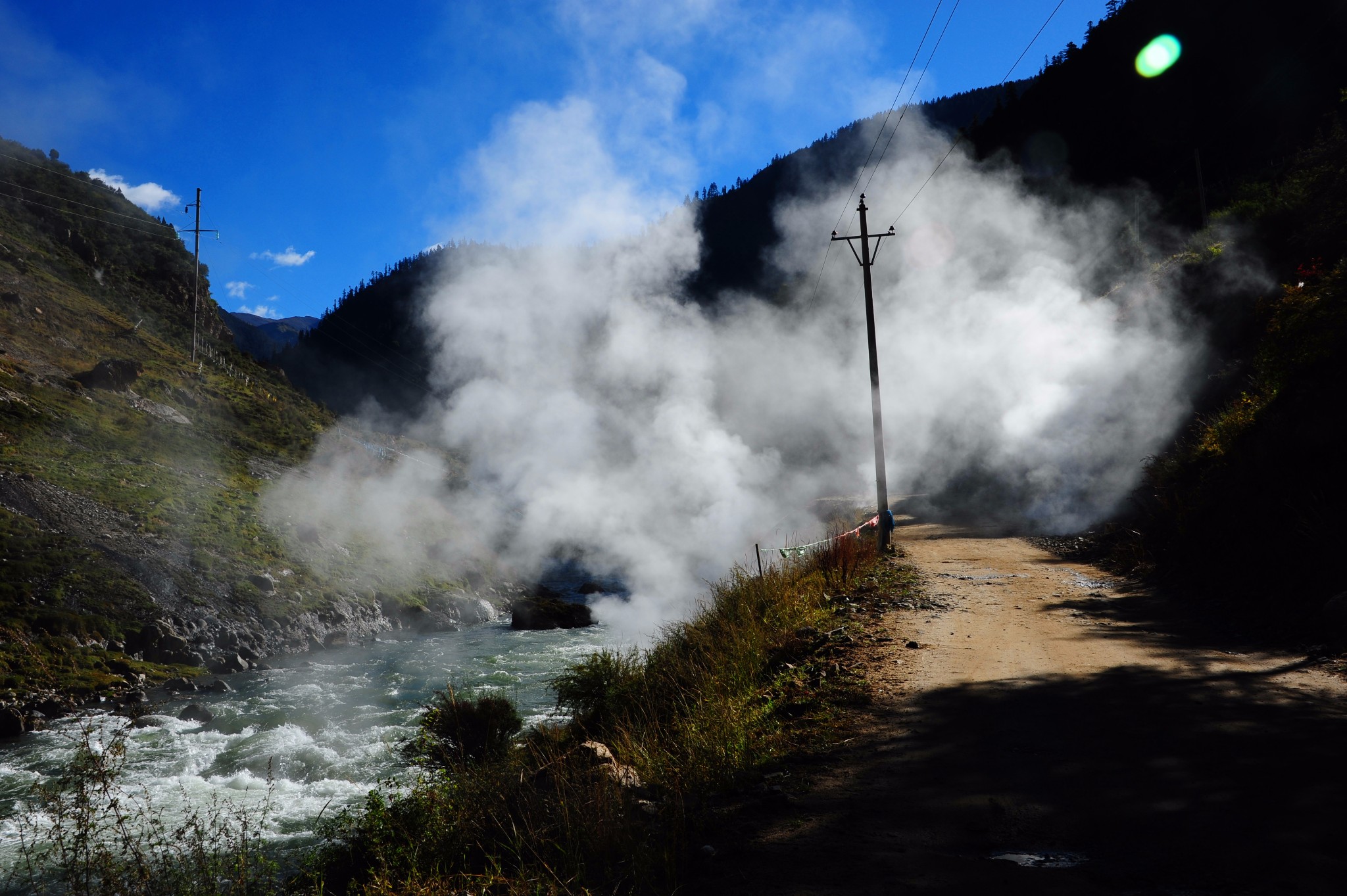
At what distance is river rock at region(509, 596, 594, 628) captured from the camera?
2981 centimetres

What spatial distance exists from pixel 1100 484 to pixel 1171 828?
17.9 m

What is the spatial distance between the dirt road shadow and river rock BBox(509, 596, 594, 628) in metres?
25.9

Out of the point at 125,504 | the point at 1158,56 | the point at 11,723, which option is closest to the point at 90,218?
the point at 125,504

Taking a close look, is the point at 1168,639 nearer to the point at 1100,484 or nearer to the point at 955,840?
the point at 955,840

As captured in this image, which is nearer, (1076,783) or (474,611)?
(1076,783)

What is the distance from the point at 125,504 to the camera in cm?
2512

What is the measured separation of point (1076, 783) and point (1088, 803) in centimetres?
27

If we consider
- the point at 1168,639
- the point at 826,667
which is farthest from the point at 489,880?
the point at 1168,639

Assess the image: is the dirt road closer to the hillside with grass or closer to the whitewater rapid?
the whitewater rapid

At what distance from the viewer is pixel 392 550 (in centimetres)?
3503

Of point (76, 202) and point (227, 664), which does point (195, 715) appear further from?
point (76, 202)

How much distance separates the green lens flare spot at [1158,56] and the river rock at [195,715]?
80288 millimetres

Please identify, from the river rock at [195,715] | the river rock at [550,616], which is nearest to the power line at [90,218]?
the river rock at [550,616]

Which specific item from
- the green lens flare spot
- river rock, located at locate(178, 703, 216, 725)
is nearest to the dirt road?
river rock, located at locate(178, 703, 216, 725)
